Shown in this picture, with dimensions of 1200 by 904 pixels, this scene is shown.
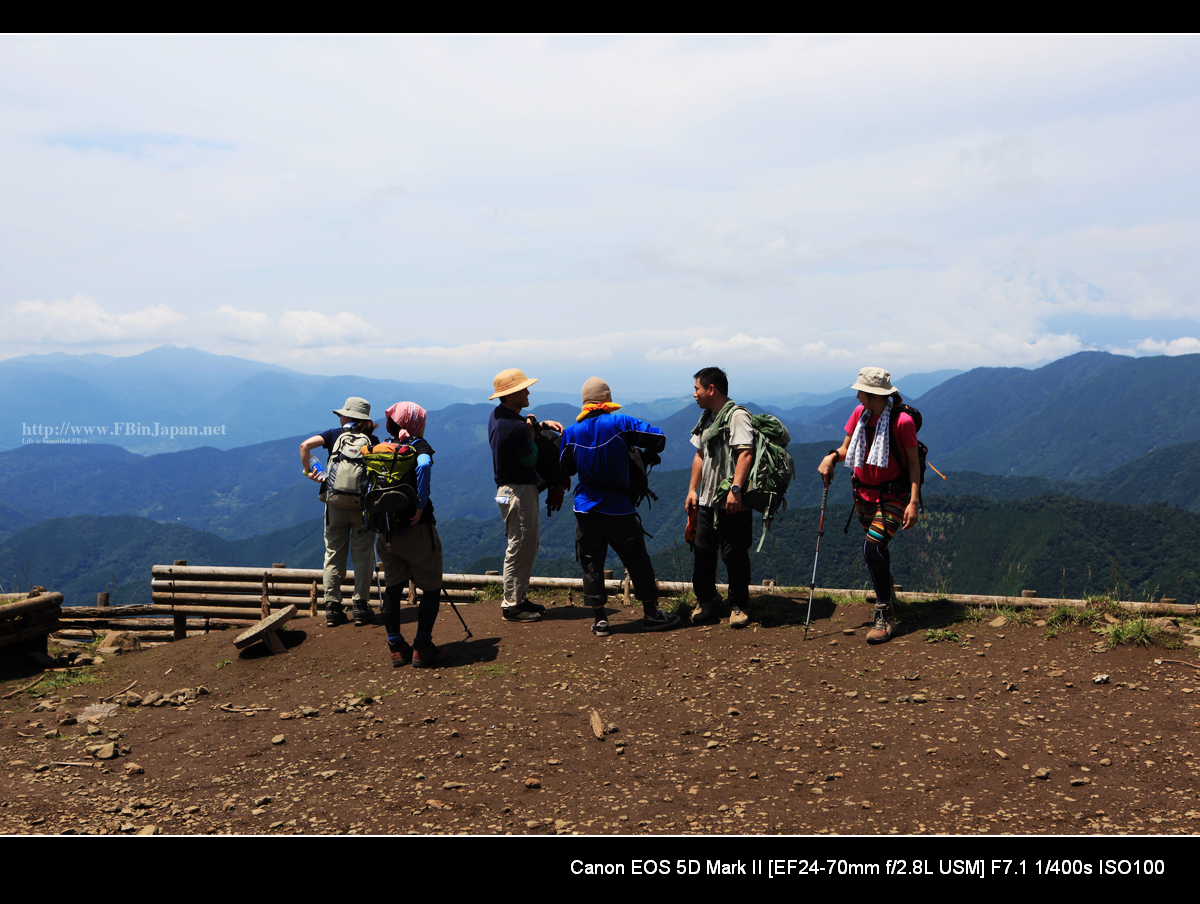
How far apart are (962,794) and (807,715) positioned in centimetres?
125

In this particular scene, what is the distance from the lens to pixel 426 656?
6418mm

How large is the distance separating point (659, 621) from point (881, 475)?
2467 millimetres

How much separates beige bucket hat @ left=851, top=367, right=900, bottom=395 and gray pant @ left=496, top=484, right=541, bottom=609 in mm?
3283

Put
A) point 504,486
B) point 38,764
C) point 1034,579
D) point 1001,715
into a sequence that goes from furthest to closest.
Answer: point 1034,579 → point 504,486 → point 38,764 → point 1001,715

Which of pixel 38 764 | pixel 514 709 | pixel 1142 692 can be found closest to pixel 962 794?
pixel 1142 692

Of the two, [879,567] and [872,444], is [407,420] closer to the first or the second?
[872,444]

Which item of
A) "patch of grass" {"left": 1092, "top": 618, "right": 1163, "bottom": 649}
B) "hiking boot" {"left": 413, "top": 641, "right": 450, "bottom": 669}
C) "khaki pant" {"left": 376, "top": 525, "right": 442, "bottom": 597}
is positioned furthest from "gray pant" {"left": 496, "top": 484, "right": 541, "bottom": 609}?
"patch of grass" {"left": 1092, "top": 618, "right": 1163, "bottom": 649}

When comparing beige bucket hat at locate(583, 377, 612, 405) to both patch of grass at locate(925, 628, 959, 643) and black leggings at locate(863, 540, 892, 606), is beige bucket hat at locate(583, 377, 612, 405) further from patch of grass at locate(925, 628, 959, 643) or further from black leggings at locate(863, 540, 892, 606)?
patch of grass at locate(925, 628, 959, 643)

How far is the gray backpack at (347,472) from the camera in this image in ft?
24.8

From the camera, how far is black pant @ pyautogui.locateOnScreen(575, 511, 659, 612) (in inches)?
267

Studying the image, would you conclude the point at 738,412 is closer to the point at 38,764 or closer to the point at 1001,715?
the point at 1001,715

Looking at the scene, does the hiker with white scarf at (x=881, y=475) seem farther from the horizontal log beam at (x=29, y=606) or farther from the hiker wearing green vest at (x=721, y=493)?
the horizontal log beam at (x=29, y=606)

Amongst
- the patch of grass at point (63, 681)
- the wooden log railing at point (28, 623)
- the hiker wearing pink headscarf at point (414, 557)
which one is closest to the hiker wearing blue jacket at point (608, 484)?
the hiker wearing pink headscarf at point (414, 557)

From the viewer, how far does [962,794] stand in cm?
376
